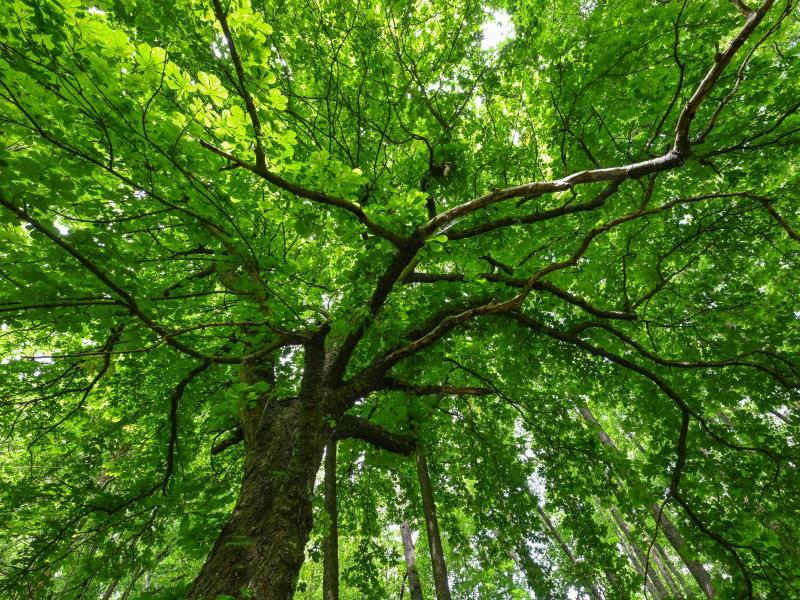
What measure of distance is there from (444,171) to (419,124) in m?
0.64

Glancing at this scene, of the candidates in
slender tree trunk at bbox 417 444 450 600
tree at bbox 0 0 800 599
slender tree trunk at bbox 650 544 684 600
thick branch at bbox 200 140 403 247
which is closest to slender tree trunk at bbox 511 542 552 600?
tree at bbox 0 0 800 599

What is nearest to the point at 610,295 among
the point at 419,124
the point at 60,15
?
the point at 419,124

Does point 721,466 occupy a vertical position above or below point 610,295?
below

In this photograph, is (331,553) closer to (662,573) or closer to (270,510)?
(270,510)

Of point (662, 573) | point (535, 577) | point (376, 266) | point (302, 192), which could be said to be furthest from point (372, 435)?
point (662, 573)

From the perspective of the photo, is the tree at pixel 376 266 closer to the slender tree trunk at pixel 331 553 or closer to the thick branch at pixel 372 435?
the thick branch at pixel 372 435

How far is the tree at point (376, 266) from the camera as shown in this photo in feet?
6.94

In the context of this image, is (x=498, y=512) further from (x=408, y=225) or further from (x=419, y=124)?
(x=419, y=124)

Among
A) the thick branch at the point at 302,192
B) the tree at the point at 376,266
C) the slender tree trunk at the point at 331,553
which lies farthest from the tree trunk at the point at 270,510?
the thick branch at the point at 302,192

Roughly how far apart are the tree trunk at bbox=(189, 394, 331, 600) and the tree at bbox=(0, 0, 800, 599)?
0.02 meters

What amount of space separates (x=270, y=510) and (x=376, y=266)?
2.19 meters

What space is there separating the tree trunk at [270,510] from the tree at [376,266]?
0.8 inches

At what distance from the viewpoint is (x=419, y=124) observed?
4.21 metres

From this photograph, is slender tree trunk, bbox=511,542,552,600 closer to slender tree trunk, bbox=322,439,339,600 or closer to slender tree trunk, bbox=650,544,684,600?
slender tree trunk, bbox=322,439,339,600
